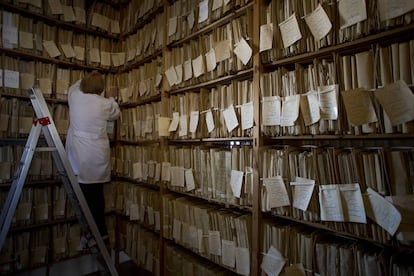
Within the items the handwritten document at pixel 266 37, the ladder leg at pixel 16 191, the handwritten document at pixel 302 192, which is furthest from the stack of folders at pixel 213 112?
the ladder leg at pixel 16 191

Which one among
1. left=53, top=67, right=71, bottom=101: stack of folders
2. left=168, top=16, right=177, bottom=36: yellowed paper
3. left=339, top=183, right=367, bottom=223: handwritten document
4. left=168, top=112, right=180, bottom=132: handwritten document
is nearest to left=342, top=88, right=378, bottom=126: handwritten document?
left=339, top=183, right=367, bottom=223: handwritten document

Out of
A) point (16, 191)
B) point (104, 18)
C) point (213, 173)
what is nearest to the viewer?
point (16, 191)

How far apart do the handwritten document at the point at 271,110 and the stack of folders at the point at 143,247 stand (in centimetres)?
141

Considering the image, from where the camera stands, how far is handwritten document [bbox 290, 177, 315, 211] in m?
1.10

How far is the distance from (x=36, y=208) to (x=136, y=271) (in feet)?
3.52

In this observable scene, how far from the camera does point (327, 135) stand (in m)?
1.08

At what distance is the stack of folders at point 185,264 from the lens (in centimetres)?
162

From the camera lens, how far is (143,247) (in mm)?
Result: 2229

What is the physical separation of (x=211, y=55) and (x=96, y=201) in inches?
60.8

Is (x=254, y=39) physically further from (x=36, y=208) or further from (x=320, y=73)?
(x=36, y=208)

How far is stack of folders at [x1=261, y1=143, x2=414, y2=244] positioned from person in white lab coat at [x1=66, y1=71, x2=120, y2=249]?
4.76ft

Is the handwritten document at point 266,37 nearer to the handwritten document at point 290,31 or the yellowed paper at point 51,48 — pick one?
the handwritten document at point 290,31

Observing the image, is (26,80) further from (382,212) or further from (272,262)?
(382,212)

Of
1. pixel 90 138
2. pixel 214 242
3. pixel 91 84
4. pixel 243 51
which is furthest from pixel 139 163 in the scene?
pixel 243 51
